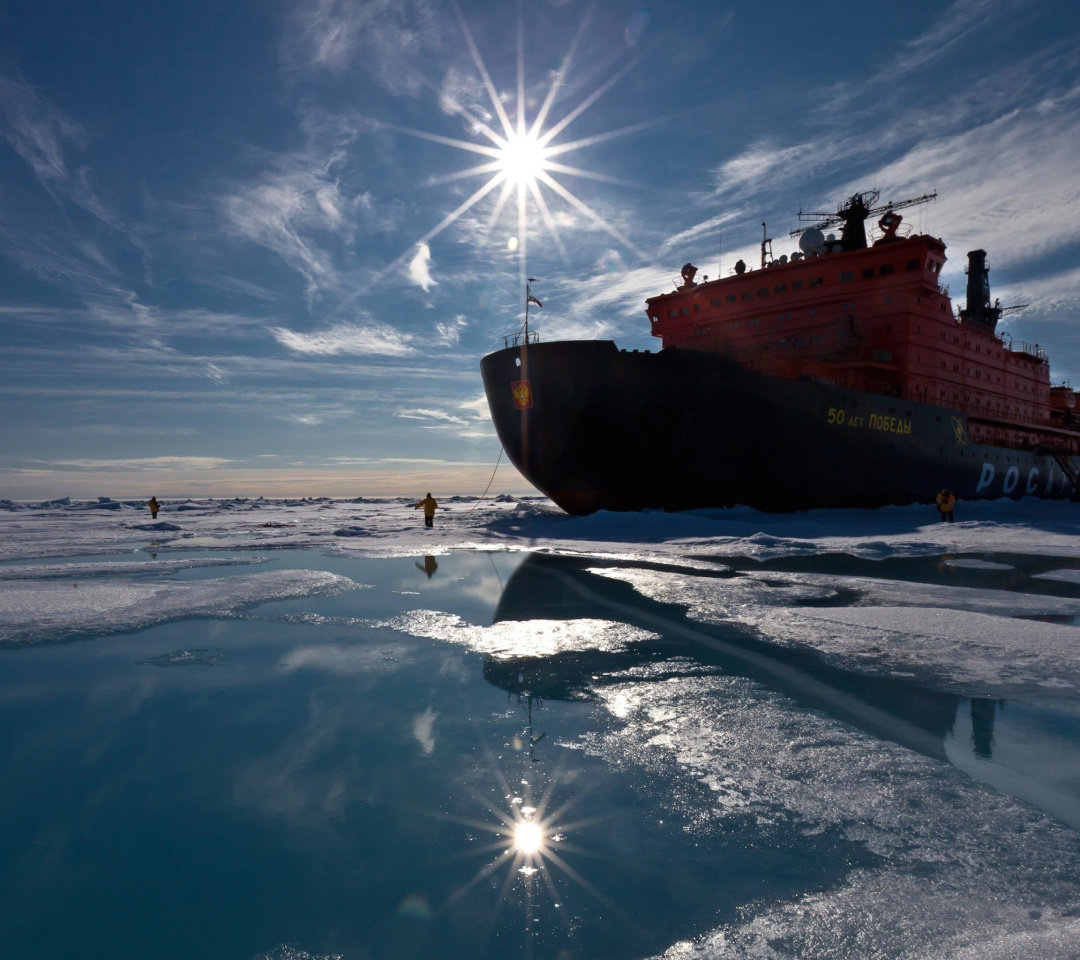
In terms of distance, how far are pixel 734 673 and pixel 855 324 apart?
20.9 meters

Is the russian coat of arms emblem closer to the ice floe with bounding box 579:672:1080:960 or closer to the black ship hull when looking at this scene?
the black ship hull

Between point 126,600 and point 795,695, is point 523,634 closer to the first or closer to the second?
point 795,695

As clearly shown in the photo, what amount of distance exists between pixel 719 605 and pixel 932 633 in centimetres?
227

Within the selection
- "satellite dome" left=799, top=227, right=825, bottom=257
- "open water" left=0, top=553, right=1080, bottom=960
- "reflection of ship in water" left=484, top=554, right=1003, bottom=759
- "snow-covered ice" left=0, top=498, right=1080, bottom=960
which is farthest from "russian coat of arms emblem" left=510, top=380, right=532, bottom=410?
"satellite dome" left=799, top=227, right=825, bottom=257

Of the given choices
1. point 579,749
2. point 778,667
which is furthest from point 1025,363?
point 579,749

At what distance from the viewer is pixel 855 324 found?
845 inches

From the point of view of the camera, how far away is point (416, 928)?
6.66 ft

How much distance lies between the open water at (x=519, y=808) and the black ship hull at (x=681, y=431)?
11.8 meters

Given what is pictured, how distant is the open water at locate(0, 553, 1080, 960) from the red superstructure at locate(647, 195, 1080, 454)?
1639 centimetres

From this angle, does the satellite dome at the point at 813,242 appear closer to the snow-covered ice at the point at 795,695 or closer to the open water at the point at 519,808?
the snow-covered ice at the point at 795,695

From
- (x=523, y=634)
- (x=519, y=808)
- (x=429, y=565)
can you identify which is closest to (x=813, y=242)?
(x=429, y=565)

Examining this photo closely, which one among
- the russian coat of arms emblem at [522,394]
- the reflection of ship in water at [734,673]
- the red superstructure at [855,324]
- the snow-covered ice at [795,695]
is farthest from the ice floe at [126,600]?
the red superstructure at [855,324]

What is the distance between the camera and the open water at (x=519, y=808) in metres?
2.03

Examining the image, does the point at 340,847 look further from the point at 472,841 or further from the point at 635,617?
the point at 635,617
